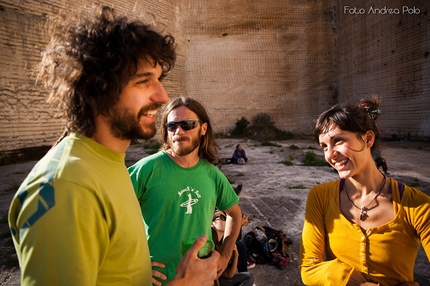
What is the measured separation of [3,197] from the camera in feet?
18.0

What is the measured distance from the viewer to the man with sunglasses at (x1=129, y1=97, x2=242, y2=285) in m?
1.74

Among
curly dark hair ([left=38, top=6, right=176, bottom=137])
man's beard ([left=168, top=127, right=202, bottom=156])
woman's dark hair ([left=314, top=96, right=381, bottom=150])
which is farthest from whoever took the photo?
man's beard ([left=168, top=127, right=202, bottom=156])

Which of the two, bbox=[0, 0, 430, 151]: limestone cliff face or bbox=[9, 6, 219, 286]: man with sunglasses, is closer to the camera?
bbox=[9, 6, 219, 286]: man with sunglasses

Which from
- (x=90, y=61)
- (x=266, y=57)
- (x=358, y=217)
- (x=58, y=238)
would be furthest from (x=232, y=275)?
(x=266, y=57)

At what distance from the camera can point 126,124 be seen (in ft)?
3.66

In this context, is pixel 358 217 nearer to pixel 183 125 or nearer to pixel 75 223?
pixel 183 125

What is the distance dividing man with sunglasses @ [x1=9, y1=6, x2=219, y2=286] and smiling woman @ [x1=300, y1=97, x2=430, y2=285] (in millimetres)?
824

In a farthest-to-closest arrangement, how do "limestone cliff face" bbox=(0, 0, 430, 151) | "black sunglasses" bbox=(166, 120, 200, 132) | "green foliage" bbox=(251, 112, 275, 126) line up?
1. "green foliage" bbox=(251, 112, 275, 126)
2. "limestone cliff face" bbox=(0, 0, 430, 151)
3. "black sunglasses" bbox=(166, 120, 200, 132)

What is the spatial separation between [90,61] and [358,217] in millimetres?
1671

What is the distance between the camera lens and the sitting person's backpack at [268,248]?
9.79 feet

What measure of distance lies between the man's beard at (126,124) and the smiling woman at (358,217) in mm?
1178

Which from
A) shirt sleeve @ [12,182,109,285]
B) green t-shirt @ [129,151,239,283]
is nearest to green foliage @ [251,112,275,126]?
green t-shirt @ [129,151,239,283]

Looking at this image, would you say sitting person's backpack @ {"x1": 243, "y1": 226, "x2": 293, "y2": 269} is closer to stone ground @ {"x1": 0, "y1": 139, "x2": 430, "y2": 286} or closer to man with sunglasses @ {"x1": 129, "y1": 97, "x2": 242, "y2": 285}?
stone ground @ {"x1": 0, "y1": 139, "x2": 430, "y2": 286}

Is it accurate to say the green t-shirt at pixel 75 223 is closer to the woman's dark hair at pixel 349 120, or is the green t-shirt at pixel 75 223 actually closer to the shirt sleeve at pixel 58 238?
the shirt sleeve at pixel 58 238
